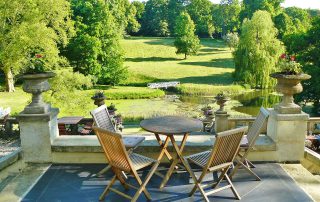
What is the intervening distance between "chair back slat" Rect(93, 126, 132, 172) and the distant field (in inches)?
1147

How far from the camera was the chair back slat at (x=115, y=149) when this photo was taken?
3.78 metres

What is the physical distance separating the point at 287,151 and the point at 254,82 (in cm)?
2652

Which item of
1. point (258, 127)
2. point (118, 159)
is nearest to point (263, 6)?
point (258, 127)

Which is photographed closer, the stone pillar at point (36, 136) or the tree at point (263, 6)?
the stone pillar at point (36, 136)

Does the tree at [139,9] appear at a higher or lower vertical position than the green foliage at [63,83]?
higher

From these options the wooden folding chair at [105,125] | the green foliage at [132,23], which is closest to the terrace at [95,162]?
the wooden folding chair at [105,125]

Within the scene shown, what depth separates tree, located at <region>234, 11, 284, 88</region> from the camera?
29366 mm

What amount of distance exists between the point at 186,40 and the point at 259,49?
63.1 feet

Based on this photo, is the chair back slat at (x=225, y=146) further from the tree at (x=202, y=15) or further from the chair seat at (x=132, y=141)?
the tree at (x=202, y=15)

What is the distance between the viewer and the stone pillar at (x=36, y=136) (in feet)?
17.2

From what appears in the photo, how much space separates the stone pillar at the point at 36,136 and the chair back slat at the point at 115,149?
162 centimetres

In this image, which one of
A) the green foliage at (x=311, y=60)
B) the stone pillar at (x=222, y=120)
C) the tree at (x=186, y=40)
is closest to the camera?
the stone pillar at (x=222, y=120)

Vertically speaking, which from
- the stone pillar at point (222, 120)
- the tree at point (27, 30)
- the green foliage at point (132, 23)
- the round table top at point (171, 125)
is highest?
the green foliage at point (132, 23)

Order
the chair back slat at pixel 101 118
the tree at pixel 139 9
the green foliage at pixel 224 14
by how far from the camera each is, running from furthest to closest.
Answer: the tree at pixel 139 9 < the green foliage at pixel 224 14 < the chair back slat at pixel 101 118
